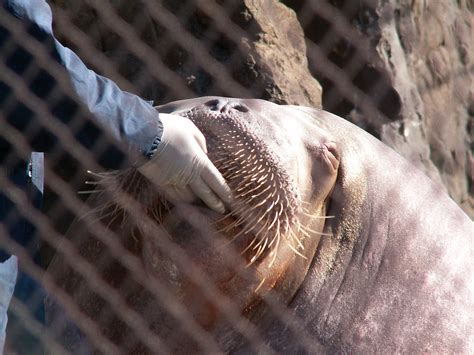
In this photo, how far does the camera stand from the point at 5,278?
→ 121 inches

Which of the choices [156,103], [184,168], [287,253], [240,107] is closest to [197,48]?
[156,103]

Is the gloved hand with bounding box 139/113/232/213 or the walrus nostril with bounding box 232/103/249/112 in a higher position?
the walrus nostril with bounding box 232/103/249/112

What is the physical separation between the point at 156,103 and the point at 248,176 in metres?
1.65

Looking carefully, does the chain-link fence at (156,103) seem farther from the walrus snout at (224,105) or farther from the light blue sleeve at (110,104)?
the walrus snout at (224,105)

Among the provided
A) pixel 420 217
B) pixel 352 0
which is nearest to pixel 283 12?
pixel 352 0

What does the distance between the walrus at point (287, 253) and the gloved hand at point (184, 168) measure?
5 cm

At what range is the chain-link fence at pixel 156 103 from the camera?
8.89ft

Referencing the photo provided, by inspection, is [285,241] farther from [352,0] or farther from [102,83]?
[352,0]

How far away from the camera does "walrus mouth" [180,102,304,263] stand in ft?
9.45

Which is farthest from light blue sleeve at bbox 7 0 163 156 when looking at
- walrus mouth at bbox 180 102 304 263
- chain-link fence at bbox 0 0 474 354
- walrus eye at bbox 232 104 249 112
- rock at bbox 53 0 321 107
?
rock at bbox 53 0 321 107

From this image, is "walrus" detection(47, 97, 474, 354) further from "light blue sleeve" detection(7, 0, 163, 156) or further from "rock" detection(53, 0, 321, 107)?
"rock" detection(53, 0, 321, 107)

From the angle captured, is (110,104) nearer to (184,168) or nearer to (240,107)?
(184,168)

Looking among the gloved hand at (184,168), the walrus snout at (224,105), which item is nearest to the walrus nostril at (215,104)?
the walrus snout at (224,105)

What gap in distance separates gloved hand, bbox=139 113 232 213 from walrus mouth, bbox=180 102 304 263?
4 cm
